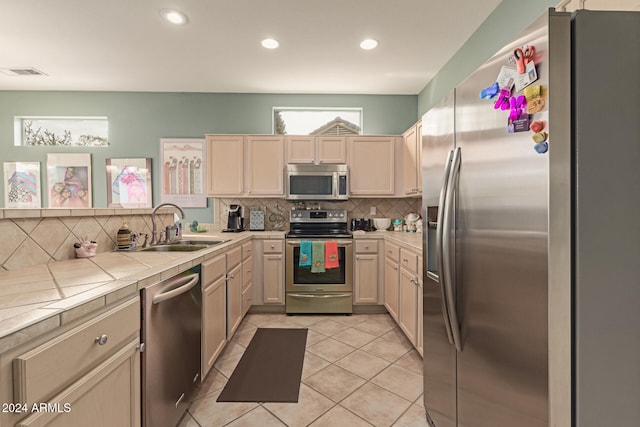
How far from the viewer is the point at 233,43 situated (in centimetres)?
271

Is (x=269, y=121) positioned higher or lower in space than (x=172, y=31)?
lower

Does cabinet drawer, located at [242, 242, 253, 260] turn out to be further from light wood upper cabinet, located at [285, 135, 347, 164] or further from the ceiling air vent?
the ceiling air vent

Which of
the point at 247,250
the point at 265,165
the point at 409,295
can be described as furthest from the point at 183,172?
the point at 409,295

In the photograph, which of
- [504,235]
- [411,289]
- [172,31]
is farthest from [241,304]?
[172,31]

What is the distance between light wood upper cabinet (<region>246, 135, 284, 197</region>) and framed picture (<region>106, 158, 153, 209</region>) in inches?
60.9

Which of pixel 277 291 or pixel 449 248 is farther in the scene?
pixel 277 291

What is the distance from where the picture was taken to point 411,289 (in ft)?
7.51

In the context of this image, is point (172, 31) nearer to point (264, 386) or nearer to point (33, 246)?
point (33, 246)

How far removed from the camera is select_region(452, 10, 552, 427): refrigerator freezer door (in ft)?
2.68

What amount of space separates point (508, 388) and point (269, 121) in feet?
12.4

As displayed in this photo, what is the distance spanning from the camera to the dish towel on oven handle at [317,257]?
3.11 m

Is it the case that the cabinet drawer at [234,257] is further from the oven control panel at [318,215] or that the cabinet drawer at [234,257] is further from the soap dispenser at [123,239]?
the oven control panel at [318,215]

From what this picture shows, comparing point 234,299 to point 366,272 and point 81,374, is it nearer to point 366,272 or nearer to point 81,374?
point 366,272

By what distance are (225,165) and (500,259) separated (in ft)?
10.6
